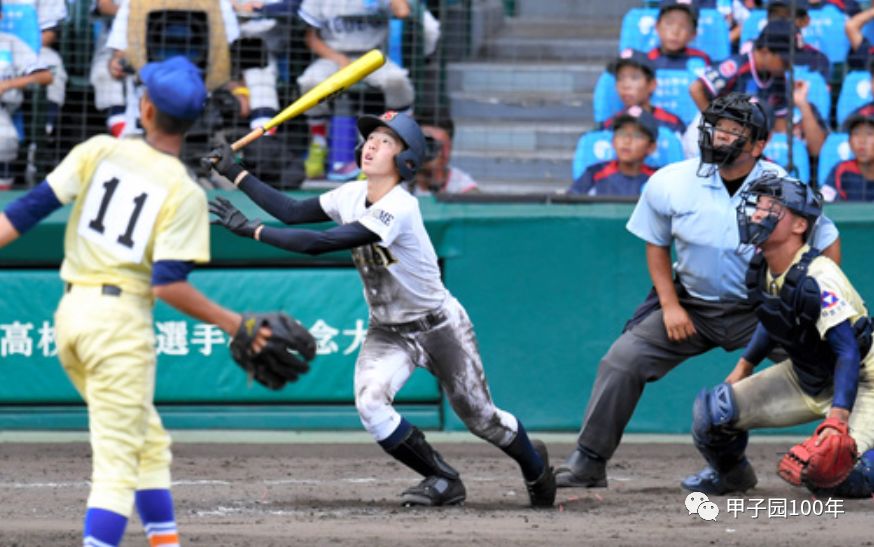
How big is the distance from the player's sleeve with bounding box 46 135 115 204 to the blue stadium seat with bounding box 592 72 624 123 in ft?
16.9

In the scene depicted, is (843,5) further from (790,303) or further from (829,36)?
(790,303)

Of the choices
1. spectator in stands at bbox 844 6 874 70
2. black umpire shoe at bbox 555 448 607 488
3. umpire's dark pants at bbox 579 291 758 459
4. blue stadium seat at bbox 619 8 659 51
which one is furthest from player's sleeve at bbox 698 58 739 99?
black umpire shoe at bbox 555 448 607 488

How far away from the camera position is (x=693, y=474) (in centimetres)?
795

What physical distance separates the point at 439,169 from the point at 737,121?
2.82 metres

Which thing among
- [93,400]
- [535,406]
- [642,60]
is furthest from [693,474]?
[93,400]

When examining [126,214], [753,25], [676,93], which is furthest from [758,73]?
[126,214]

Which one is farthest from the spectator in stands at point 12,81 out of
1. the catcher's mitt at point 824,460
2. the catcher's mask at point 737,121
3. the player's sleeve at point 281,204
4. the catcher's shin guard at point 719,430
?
the catcher's mitt at point 824,460

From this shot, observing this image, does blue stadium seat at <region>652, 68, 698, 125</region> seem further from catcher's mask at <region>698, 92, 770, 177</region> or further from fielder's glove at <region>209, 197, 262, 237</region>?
fielder's glove at <region>209, 197, 262, 237</region>

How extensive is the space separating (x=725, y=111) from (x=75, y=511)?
11.2 ft

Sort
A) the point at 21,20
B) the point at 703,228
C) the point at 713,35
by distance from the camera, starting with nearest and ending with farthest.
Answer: the point at 703,228 → the point at 21,20 → the point at 713,35

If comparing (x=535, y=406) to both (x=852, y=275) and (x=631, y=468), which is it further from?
(x=852, y=275)

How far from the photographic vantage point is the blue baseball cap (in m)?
4.80

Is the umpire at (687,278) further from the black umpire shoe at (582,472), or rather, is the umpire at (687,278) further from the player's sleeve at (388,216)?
the player's sleeve at (388,216)

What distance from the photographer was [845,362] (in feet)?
20.7
